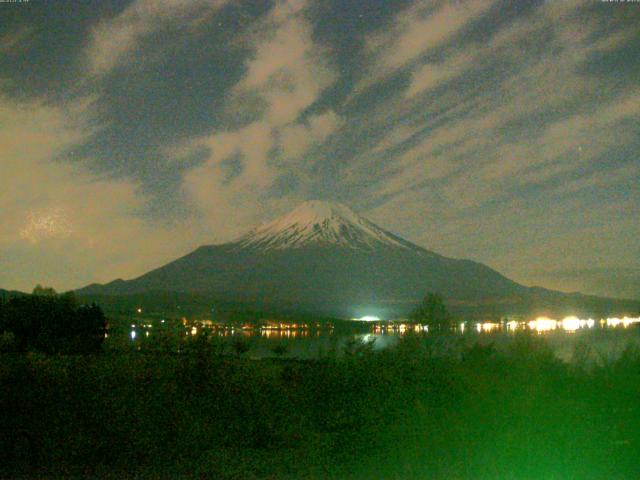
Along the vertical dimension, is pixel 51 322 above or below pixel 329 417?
above

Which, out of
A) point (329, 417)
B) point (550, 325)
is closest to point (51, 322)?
point (329, 417)

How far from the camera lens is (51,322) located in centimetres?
3938

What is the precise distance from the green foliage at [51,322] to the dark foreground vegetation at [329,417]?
2280 centimetres

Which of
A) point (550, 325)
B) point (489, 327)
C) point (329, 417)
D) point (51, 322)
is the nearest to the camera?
point (329, 417)

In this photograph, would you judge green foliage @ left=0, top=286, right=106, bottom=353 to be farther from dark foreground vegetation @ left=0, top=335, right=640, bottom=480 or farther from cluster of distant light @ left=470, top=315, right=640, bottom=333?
dark foreground vegetation @ left=0, top=335, right=640, bottom=480

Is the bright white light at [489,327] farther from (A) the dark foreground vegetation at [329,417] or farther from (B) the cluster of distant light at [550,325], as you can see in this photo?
(A) the dark foreground vegetation at [329,417]

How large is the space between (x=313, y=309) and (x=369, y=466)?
13325cm

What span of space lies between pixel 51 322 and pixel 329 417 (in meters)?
29.7

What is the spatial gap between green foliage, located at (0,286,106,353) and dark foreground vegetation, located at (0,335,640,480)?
2280 cm

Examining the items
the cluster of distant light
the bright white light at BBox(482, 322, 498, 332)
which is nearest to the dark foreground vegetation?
the cluster of distant light

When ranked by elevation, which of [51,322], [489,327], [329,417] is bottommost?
[329,417]

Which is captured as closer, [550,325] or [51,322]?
[51,322]

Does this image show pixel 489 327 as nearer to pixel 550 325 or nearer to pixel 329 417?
pixel 550 325

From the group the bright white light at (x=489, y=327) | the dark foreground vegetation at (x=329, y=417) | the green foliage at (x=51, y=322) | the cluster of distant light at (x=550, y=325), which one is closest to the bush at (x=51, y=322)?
the green foliage at (x=51, y=322)
